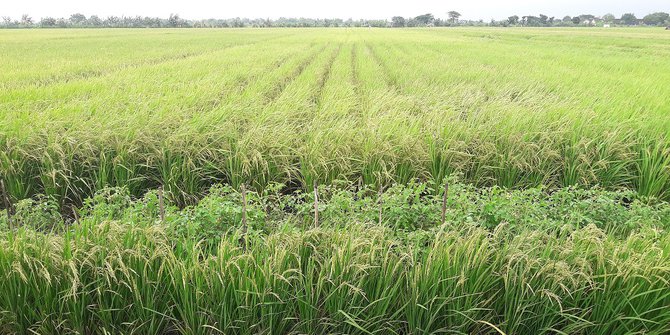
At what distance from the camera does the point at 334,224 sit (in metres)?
2.38

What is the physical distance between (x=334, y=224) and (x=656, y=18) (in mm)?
125490

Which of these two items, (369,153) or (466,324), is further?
(369,153)

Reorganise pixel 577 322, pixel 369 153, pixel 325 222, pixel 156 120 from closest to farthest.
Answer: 1. pixel 577 322
2. pixel 325 222
3. pixel 369 153
4. pixel 156 120

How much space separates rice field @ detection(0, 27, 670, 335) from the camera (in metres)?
1.81

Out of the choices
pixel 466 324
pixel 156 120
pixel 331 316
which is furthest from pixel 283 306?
pixel 156 120

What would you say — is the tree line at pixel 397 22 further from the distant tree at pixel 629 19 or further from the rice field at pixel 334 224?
the rice field at pixel 334 224

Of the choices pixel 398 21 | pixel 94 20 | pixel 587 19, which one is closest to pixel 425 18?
pixel 398 21

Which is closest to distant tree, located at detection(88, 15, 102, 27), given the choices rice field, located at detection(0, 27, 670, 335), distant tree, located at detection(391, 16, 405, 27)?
distant tree, located at detection(391, 16, 405, 27)

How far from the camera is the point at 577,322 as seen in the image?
1.78 meters

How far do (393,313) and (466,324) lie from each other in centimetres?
31

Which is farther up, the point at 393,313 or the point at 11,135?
the point at 11,135

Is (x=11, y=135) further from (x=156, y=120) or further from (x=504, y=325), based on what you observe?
(x=504, y=325)

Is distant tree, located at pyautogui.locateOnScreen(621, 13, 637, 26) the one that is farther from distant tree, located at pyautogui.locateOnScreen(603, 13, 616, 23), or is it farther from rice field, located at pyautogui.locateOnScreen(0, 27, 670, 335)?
rice field, located at pyautogui.locateOnScreen(0, 27, 670, 335)

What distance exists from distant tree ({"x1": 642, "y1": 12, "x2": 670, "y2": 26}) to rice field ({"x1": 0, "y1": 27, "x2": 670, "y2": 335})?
4587 inches
